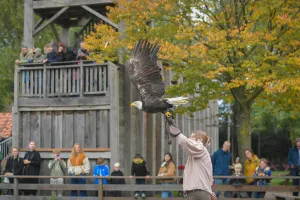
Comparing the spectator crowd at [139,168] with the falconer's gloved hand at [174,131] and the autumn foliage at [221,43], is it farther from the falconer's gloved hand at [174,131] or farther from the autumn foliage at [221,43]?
the falconer's gloved hand at [174,131]

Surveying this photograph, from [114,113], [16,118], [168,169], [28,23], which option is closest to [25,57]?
[28,23]

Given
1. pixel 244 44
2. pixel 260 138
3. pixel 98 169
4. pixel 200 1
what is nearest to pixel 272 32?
pixel 244 44

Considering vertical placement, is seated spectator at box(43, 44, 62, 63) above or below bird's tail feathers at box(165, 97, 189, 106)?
above

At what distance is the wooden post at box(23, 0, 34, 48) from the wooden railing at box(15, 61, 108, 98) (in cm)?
106

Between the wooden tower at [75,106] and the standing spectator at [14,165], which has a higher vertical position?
the wooden tower at [75,106]

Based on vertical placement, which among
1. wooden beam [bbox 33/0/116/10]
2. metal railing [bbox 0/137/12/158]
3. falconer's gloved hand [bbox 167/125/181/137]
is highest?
wooden beam [bbox 33/0/116/10]

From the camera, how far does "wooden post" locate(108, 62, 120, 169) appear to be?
15391 millimetres

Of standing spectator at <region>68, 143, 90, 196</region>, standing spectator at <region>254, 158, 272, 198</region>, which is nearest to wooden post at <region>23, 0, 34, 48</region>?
standing spectator at <region>68, 143, 90, 196</region>

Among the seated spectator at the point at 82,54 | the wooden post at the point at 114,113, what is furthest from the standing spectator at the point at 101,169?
the seated spectator at the point at 82,54

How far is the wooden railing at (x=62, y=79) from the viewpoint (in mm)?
15781

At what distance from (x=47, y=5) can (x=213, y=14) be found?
492 cm

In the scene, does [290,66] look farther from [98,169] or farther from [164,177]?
[98,169]

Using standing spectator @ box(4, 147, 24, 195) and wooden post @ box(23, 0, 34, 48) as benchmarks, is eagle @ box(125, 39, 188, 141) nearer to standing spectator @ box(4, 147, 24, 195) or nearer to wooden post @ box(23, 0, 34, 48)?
standing spectator @ box(4, 147, 24, 195)

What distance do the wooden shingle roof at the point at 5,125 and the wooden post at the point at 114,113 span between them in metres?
6.55
